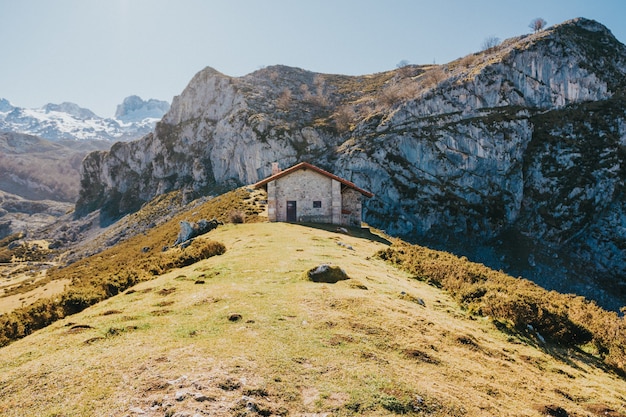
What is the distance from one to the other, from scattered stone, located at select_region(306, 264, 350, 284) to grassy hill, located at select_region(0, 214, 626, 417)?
0.52 metres

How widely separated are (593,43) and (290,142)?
90.4 metres

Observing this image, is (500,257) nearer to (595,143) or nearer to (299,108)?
(595,143)

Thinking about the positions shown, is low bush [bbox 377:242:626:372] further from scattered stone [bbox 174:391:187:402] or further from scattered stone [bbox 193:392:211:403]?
scattered stone [bbox 174:391:187:402]

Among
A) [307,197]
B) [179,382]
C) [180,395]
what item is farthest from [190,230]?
[180,395]

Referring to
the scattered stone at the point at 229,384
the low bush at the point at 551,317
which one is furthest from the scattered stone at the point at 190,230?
the scattered stone at the point at 229,384

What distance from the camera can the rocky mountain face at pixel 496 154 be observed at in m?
65.0

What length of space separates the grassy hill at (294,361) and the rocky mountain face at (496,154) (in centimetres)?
5900

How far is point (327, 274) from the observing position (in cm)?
1442

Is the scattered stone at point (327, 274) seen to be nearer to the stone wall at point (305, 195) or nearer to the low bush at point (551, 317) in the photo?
the low bush at point (551, 317)

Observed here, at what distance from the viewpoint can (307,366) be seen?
286 inches

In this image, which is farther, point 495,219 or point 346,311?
point 495,219

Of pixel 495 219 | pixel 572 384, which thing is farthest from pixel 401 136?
pixel 572 384

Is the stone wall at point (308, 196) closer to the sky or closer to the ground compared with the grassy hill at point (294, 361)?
closer to the sky

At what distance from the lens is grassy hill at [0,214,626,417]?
6.04 m
